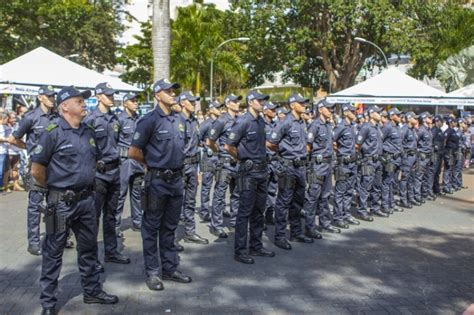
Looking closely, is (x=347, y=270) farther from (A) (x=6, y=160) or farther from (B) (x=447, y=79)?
(B) (x=447, y=79)

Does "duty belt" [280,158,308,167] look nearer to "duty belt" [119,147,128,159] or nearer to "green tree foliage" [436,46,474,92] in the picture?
"duty belt" [119,147,128,159]

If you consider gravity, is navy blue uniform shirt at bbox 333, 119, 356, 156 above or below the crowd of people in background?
above

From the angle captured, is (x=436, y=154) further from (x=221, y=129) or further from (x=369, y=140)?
(x=221, y=129)

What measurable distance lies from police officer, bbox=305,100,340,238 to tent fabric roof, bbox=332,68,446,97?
921 cm

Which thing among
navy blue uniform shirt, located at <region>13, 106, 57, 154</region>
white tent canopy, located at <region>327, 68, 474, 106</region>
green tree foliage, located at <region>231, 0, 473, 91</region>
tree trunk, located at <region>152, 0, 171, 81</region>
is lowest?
navy blue uniform shirt, located at <region>13, 106, 57, 154</region>

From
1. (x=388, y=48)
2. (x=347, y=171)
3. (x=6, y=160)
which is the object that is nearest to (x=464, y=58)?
A: (x=388, y=48)

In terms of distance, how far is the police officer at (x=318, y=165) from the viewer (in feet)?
27.2

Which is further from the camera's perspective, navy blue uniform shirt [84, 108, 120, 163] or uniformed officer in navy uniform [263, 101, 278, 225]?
uniformed officer in navy uniform [263, 101, 278, 225]

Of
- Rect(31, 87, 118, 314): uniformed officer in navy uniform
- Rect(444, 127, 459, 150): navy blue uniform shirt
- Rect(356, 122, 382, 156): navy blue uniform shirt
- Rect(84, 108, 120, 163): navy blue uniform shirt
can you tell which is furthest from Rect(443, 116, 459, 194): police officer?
Rect(31, 87, 118, 314): uniformed officer in navy uniform

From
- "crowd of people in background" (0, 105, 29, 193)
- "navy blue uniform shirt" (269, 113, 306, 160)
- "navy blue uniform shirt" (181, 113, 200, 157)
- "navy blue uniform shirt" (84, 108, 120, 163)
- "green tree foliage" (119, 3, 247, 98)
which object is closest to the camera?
"navy blue uniform shirt" (84, 108, 120, 163)

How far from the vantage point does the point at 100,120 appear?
670cm

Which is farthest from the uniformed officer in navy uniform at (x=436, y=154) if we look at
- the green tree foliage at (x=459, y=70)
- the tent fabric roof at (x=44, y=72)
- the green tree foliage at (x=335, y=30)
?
the green tree foliage at (x=335, y=30)

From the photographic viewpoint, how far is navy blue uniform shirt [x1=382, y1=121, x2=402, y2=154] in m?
10.6

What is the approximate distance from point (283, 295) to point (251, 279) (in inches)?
24.3
